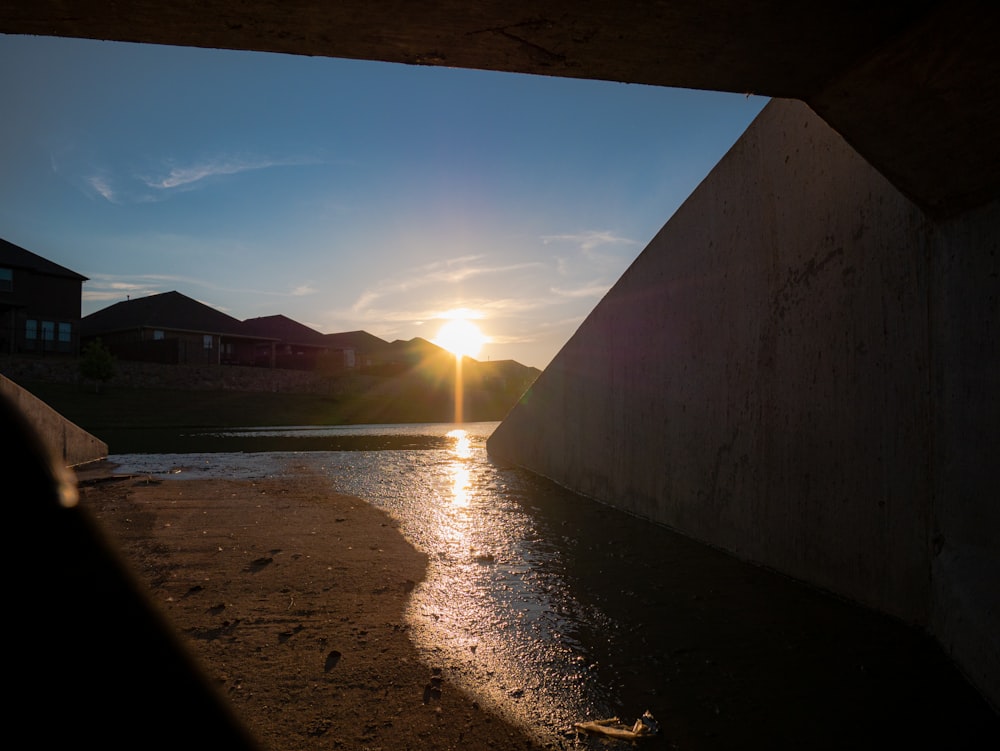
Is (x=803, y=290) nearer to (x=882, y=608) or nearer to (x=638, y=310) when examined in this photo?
(x=882, y=608)

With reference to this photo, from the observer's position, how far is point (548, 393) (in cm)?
1041

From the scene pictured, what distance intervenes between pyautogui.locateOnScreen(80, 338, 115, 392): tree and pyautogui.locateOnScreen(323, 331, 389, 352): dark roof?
27.2 metres

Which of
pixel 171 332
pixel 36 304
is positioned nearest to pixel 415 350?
pixel 171 332

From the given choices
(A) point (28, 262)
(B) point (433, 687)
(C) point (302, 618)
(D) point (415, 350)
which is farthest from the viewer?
(D) point (415, 350)

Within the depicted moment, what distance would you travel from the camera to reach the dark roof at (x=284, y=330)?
159ft

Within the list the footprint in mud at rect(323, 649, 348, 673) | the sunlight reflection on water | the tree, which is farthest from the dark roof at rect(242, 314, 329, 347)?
the footprint in mud at rect(323, 649, 348, 673)

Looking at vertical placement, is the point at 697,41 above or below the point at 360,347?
below

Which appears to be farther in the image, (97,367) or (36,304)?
(36,304)

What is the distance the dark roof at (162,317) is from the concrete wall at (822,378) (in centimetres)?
4074

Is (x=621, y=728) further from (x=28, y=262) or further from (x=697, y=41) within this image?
(x=28, y=262)

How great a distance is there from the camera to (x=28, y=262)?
3281 cm

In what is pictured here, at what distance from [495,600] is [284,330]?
50236mm

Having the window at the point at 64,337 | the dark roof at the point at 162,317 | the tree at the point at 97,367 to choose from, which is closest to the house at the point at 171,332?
the dark roof at the point at 162,317

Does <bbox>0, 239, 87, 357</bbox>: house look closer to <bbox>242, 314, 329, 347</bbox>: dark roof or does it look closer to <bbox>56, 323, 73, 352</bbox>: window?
<bbox>56, 323, 73, 352</bbox>: window
